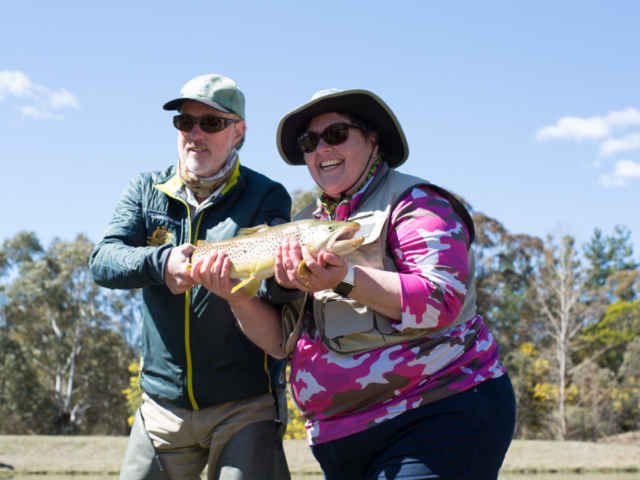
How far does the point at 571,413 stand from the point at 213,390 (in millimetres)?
37834

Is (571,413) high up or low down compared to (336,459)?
down

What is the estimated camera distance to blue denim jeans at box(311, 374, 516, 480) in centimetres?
283

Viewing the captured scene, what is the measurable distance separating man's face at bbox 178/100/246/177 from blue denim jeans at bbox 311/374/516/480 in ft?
6.46

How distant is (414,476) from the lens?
9.17ft

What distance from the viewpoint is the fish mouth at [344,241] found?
303 centimetres

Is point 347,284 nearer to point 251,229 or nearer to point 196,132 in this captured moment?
point 251,229

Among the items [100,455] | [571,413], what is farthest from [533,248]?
[100,455]

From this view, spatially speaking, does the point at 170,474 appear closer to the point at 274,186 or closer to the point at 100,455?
the point at 274,186

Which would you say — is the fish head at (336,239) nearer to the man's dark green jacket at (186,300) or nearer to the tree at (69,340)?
the man's dark green jacket at (186,300)

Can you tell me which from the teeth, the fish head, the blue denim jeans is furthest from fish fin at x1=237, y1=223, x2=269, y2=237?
the blue denim jeans

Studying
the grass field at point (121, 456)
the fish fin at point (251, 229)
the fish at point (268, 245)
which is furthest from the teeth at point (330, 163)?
the grass field at point (121, 456)

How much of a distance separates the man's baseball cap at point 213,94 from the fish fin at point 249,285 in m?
1.27

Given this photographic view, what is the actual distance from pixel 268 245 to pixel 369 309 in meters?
0.70

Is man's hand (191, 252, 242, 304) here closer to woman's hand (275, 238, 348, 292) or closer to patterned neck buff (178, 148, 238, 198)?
woman's hand (275, 238, 348, 292)
